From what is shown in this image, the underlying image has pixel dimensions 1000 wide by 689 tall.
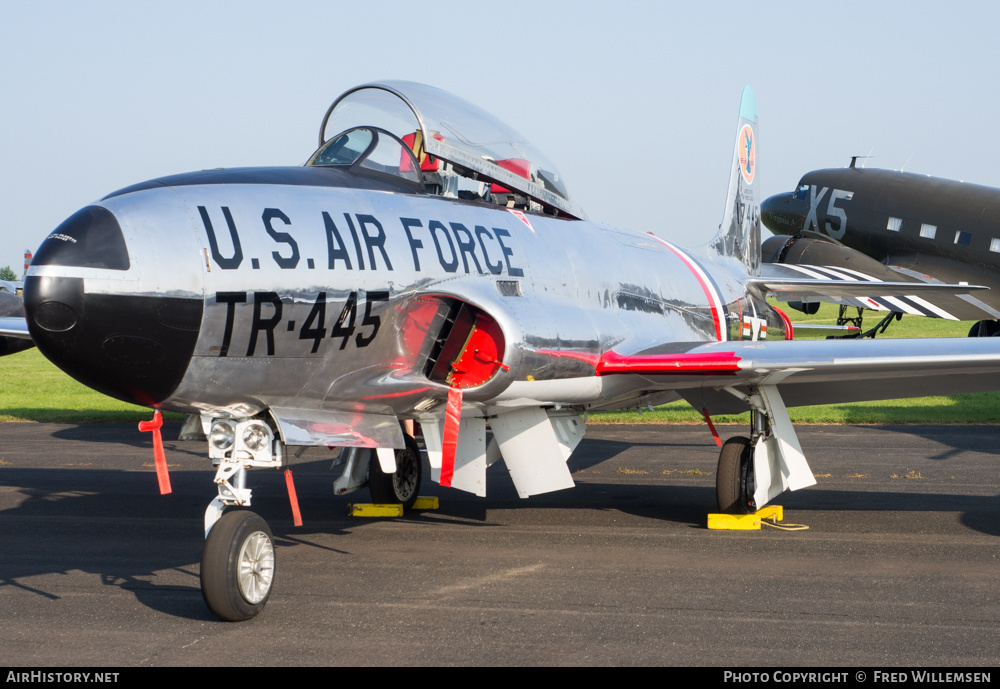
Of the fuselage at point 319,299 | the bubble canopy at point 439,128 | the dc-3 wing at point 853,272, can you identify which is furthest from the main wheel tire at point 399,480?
the dc-3 wing at point 853,272

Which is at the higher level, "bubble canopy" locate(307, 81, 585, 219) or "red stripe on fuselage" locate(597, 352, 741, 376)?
"bubble canopy" locate(307, 81, 585, 219)

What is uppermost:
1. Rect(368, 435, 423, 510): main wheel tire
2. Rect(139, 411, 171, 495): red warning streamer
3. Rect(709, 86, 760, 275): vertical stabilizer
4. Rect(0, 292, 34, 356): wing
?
Rect(709, 86, 760, 275): vertical stabilizer

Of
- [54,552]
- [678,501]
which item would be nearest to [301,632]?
[54,552]

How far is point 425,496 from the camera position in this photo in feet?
36.1

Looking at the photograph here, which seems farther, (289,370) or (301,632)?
(289,370)

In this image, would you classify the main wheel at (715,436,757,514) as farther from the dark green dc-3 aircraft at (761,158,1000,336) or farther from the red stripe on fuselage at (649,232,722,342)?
the dark green dc-3 aircraft at (761,158,1000,336)

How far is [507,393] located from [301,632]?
2.46m

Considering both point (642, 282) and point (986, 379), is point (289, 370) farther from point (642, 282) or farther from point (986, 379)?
point (986, 379)

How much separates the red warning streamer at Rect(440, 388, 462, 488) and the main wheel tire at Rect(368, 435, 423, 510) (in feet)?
9.43

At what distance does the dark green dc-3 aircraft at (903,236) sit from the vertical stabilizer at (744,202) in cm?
1214

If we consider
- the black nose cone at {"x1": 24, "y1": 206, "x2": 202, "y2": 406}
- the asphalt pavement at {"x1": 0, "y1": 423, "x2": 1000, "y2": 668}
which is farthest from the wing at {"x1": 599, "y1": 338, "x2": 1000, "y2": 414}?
the black nose cone at {"x1": 24, "y1": 206, "x2": 202, "y2": 406}

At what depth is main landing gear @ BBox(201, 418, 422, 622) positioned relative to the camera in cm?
553

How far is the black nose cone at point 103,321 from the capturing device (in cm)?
484
